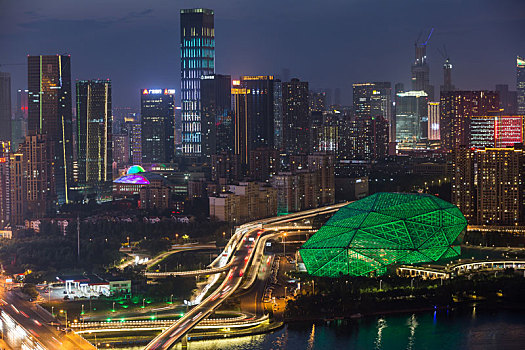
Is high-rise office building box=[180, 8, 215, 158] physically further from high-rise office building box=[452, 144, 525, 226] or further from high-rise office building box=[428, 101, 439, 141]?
high-rise office building box=[452, 144, 525, 226]

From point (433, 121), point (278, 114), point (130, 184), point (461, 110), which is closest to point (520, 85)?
point (461, 110)

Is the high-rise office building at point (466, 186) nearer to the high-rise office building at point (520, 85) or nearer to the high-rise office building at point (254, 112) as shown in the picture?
the high-rise office building at point (520, 85)

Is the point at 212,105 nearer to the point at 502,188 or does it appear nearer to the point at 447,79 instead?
the point at 447,79

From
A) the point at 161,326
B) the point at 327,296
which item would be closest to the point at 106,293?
the point at 161,326

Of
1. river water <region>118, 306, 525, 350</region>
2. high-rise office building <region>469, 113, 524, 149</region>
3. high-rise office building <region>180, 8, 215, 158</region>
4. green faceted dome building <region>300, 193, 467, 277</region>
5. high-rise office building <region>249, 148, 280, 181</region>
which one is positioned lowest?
river water <region>118, 306, 525, 350</region>

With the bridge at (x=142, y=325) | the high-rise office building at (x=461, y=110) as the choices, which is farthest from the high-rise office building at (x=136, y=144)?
the bridge at (x=142, y=325)

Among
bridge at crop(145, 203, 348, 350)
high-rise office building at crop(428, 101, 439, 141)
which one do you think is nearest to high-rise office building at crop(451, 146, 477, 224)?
bridge at crop(145, 203, 348, 350)
